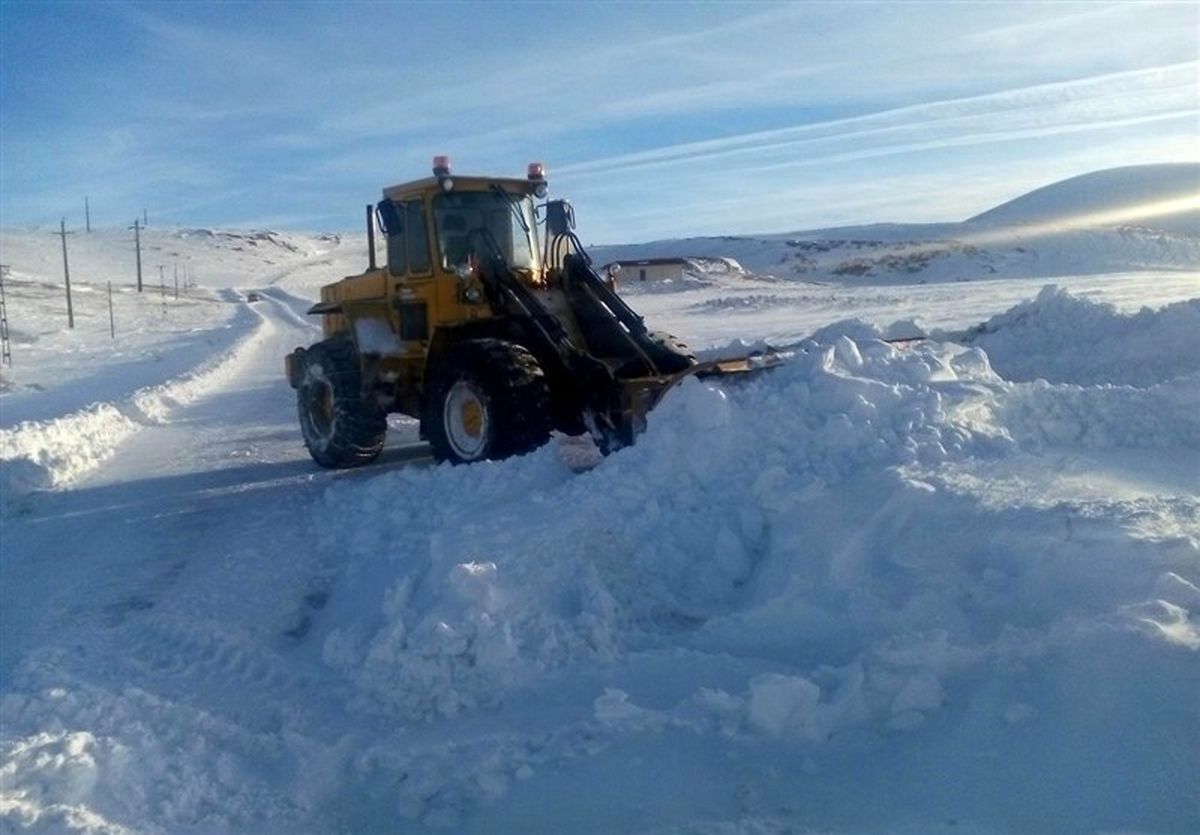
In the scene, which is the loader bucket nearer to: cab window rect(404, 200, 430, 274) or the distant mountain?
cab window rect(404, 200, 430, 274)

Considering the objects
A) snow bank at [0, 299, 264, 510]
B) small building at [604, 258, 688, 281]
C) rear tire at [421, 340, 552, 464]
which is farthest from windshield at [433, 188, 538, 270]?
small building at [604, 258, 688, 281]

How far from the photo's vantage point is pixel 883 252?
71.4m

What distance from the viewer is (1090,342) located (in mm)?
13578

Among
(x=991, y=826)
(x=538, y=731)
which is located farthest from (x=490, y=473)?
(x=991, y=826)

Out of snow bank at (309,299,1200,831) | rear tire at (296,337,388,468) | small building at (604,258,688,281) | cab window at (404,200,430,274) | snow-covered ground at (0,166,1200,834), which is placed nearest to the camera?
snow-covered ground at (0,166,1200,834)

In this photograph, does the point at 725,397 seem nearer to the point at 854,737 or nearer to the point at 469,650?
the point at 469,650

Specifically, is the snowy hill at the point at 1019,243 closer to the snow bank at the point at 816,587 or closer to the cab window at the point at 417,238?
the cab window at the point at 417,238

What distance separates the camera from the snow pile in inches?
487

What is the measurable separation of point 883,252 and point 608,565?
6763 centimetres

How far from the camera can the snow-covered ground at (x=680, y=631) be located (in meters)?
4.61

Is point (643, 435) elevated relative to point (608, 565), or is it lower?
elevated

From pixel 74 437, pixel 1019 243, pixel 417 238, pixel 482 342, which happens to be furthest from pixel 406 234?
pixel 1019 243

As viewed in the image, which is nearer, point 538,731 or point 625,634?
point 538,731

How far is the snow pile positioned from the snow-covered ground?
377cm
